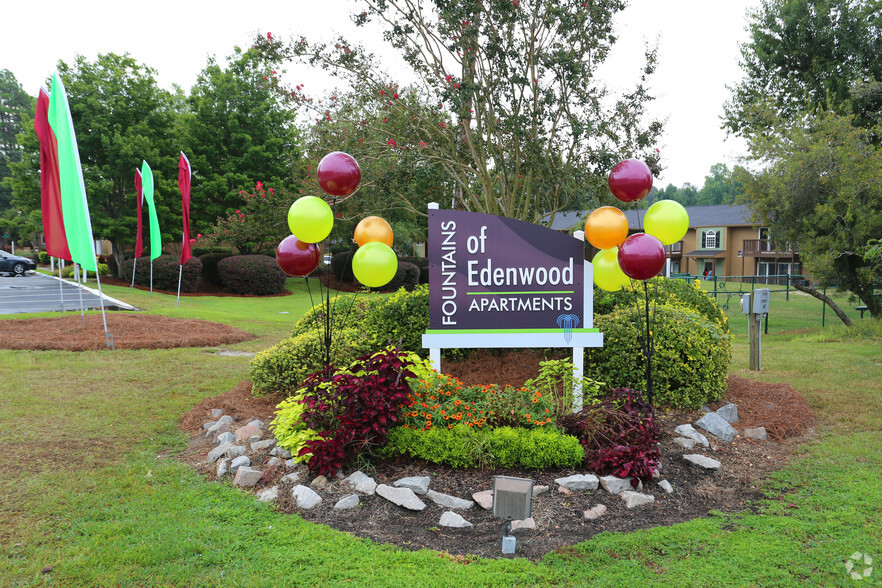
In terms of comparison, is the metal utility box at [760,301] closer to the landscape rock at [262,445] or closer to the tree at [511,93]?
the tree at [511,93]

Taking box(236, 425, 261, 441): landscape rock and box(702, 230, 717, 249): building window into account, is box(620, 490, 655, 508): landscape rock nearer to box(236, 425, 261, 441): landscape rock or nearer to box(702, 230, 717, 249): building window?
box(236, 425, 261, 441): landscape rock

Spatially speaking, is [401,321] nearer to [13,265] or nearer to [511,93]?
[511,93]

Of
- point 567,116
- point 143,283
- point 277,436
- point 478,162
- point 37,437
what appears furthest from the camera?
point 143,283

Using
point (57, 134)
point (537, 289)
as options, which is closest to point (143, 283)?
point (57, 134)

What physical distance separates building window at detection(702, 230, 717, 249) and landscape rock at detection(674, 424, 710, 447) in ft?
139

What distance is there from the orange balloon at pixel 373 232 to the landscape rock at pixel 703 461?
10.5 feet

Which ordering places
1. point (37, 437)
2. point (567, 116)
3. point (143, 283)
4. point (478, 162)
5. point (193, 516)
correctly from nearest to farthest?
point (193, 516), point (37, 437), point (567, 116), point (478, 162), point (143, 283)

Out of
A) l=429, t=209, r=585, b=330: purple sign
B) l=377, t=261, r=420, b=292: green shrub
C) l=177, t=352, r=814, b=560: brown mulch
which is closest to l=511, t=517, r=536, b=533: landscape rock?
l=177, t=352, r=814, b=560: brown mulch

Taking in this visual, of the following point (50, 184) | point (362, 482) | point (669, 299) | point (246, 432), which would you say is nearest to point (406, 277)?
point (50, 184)

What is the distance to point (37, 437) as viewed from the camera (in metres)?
4.97

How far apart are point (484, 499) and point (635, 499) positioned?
1.03m

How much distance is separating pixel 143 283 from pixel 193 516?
21409mm

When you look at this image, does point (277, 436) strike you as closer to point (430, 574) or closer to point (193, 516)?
point (193, 516)

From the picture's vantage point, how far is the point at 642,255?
4363mm
